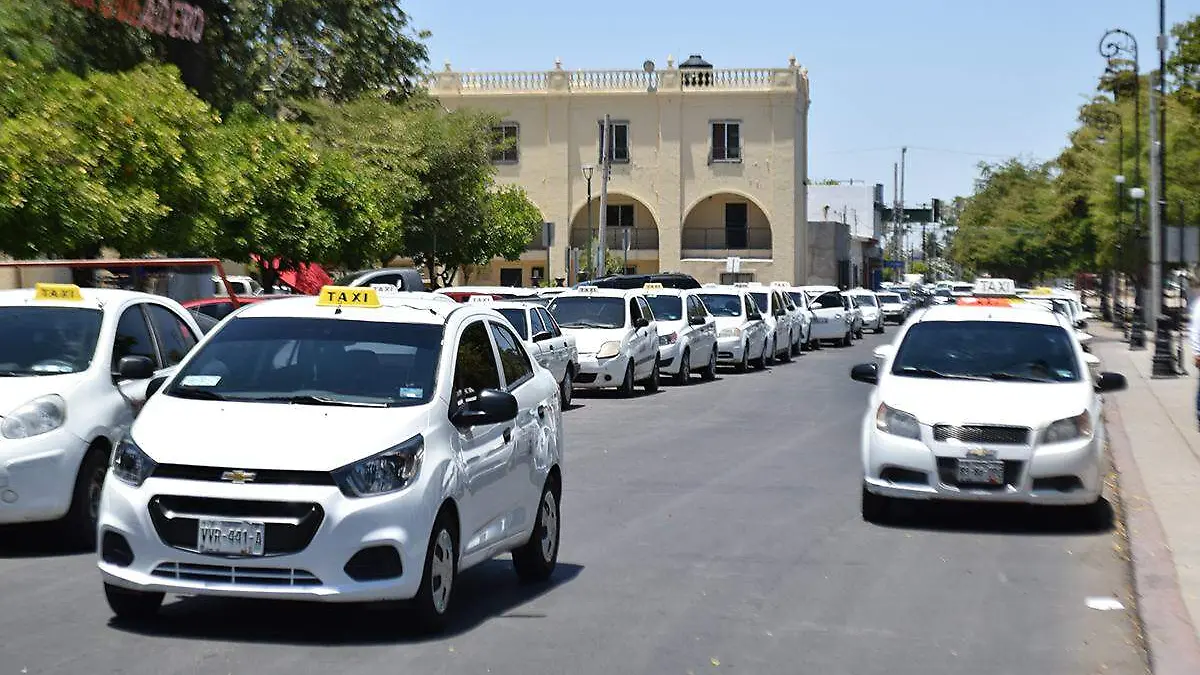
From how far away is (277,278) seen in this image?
41656mm

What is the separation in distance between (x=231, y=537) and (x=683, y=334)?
2359 cm

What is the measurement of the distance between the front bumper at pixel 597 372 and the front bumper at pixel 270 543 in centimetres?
1877

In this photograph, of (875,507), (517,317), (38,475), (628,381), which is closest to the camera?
(38,475)

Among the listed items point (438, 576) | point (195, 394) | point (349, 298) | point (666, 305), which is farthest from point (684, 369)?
point (438, 576)

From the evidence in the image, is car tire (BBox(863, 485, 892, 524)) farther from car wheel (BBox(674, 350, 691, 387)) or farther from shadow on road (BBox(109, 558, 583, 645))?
car wheel (BBox(674, 350, 691, 387))


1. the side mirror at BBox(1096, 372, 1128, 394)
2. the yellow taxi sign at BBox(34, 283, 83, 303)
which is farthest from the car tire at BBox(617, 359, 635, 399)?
the yellow taxi sign at BBox(34, 283, 83, 303)

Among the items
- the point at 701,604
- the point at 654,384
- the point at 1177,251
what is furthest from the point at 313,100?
the point at 701,604

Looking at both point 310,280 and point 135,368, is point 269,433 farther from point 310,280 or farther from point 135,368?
point 310,280

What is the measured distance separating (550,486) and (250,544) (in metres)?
2.85

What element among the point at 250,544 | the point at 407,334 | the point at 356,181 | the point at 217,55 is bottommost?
the point at 250,544

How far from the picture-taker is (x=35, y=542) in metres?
11.2

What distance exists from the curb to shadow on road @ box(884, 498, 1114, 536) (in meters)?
0.28

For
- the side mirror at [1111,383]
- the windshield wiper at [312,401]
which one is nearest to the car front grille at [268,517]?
the windshield wiper at [312,401]

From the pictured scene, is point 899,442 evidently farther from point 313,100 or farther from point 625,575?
point 313,100
